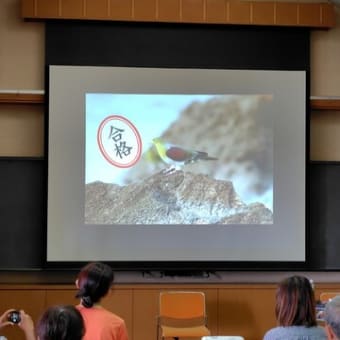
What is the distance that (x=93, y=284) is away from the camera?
8.58ft

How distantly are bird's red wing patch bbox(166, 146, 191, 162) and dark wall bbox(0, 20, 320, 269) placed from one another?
0.77m

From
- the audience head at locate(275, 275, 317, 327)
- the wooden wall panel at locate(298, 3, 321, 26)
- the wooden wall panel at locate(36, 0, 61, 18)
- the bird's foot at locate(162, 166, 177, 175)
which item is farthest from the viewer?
the wooden wall panel at locate(298, 3, 321, 26)

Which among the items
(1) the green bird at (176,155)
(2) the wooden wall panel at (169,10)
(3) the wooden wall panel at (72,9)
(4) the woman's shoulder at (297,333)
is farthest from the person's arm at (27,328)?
(2) the wooden wall panel at (169,10)

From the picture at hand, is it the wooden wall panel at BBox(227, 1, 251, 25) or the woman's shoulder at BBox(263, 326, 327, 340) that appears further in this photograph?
the wooden wall panel at BBox(227, 1, 251, 25)

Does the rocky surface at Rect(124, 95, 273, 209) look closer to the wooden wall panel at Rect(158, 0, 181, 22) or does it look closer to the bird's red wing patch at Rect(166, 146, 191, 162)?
the bird's red wing patch at Rect(166, 146, 191, 162)

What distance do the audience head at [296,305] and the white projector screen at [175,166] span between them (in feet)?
8.85

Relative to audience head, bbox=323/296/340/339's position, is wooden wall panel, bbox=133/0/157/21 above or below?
above

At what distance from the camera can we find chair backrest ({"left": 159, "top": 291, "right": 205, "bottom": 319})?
453cm

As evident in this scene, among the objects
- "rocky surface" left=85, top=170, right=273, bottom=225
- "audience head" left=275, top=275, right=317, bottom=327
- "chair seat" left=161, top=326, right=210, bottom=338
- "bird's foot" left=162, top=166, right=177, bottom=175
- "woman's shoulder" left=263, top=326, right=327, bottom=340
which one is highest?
"bird's foot" left=162, top=166, right=177, bottom=175

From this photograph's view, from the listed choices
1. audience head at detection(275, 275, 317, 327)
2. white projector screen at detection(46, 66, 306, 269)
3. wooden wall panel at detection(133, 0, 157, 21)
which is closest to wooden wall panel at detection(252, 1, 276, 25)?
white projector screen at detection(46, 66, 306, 269)

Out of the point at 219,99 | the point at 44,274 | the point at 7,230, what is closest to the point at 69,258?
the point at 44,274

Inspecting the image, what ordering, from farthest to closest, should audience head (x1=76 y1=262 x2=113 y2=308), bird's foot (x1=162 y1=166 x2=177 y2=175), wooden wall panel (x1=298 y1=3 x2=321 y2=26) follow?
1. wooden wall panel (x1=298 y1=3 x2=321 y2=26)
2. bird's foot (x1=162 y1=166 x2=177 y2=175)
3. audience head (x1=76 y1=262 x2=113 y2=308)

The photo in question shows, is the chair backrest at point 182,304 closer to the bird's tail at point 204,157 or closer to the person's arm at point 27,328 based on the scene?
the bird's tail at point 204,157

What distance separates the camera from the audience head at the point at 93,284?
259 cm
